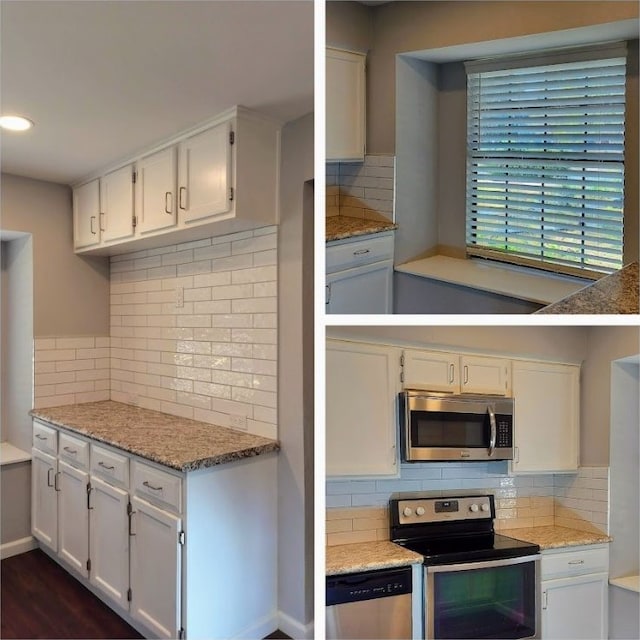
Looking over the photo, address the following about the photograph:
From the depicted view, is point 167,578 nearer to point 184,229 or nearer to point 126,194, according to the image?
point 184,229

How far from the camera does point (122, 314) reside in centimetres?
282

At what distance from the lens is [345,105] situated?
47 cm

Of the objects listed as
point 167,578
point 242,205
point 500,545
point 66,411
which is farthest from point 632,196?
point 66,411

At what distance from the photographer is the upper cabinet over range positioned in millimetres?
1785

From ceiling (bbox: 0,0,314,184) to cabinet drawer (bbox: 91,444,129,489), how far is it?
1.25 metres

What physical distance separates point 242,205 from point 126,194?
32.2 inches

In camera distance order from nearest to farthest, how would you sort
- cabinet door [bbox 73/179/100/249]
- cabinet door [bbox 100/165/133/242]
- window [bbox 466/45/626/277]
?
1. window [bbox 466/45/626/277]
2. cabinet door [bbox 100/165/133/242]
3. cabinet door [bbox 73/179/100/249]

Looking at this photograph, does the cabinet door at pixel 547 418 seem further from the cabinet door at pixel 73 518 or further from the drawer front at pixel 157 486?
the cabinet door at pixel 73 518

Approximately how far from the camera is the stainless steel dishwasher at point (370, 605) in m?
0.46

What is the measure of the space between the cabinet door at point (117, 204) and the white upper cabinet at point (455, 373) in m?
2.08

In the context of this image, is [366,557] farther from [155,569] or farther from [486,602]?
[155,569]

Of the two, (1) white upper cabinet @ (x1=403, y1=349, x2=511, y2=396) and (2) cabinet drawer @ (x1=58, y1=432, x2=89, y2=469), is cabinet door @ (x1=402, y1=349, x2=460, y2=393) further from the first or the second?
(2) cabinet drawer @ (x1=58, y1=432, x2=89, y2=469)

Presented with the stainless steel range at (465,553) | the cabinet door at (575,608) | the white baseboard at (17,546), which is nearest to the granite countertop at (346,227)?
the stainless steel range at (465,553)

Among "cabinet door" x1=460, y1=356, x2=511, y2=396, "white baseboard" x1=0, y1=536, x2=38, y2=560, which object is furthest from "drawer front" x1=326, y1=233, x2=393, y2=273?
"white baseboard" x1=0, y1=536, x2=38, y2=560
